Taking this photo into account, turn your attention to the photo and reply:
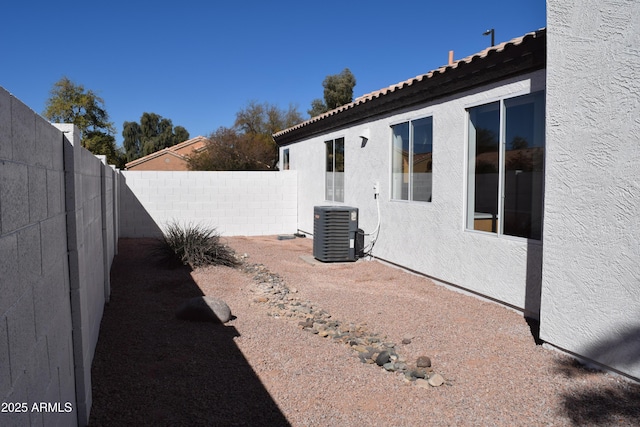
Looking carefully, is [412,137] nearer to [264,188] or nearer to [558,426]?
[558,426]

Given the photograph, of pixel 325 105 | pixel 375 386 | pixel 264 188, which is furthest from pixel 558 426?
pixel 325 105

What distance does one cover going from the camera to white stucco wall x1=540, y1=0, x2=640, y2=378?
434 centimetres

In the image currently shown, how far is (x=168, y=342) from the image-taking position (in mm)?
5461

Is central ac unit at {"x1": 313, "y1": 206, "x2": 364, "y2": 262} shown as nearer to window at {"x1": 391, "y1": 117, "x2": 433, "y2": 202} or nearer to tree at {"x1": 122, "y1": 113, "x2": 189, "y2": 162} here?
window at {"x1": 391, "y1": 117, "x2": 433, "y2": 202}

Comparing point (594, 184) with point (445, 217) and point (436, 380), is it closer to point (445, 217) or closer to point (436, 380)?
point (436, 380)

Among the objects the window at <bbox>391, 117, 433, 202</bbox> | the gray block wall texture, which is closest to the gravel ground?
the gray block wall texture

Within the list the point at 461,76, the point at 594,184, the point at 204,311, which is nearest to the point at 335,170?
the point at 461,76

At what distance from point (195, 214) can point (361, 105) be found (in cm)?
729

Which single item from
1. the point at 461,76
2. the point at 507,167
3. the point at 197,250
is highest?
the point at 461,76

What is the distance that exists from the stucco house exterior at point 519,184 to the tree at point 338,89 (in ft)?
95.1

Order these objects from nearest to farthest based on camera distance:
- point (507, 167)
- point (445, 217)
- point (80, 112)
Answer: point (507, 167)
point (445, 217)
point (80, 112)

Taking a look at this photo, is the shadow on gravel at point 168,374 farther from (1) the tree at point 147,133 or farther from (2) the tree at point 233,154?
(1) the tree at point 147,133

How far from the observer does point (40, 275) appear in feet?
8.18

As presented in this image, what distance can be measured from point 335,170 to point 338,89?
28.2m
